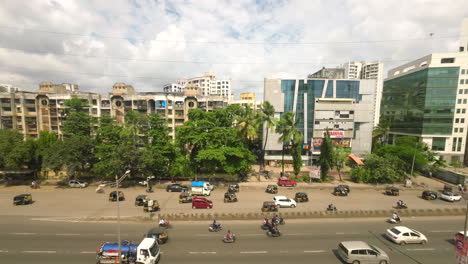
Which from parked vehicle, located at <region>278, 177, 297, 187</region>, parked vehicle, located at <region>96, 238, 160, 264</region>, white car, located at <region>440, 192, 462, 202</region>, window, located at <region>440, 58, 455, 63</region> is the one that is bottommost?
parked vehicle, located at <region>278, 177, 297, 187</region>

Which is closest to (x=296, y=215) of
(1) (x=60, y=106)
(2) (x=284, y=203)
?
(2) (x=284, y=203)

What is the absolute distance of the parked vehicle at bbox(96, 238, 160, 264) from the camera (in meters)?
15.8

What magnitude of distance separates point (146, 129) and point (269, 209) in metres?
27.9

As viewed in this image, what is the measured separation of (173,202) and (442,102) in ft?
239

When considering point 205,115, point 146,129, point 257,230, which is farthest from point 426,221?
point 146,129

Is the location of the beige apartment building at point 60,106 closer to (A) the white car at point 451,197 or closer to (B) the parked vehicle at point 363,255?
(B) the parked vehicle at point 363,255

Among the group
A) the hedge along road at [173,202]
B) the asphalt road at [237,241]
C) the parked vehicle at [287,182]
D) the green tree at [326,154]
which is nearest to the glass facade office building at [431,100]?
the hedge along road at [173,202]

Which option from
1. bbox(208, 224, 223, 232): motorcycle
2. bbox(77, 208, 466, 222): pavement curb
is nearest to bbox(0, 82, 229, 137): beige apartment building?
bbox(77, 208, 466, 222): pavement curb

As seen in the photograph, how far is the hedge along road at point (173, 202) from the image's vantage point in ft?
89.5

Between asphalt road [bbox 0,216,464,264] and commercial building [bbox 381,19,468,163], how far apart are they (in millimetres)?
41577

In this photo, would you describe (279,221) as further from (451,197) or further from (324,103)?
(324,103)

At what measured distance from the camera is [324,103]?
51.3 meters

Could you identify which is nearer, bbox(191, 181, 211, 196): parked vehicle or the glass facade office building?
bbox(191, 181, 211, 196): parked vehicle

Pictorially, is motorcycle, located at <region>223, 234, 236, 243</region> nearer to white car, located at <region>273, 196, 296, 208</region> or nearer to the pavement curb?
the pavement curb
